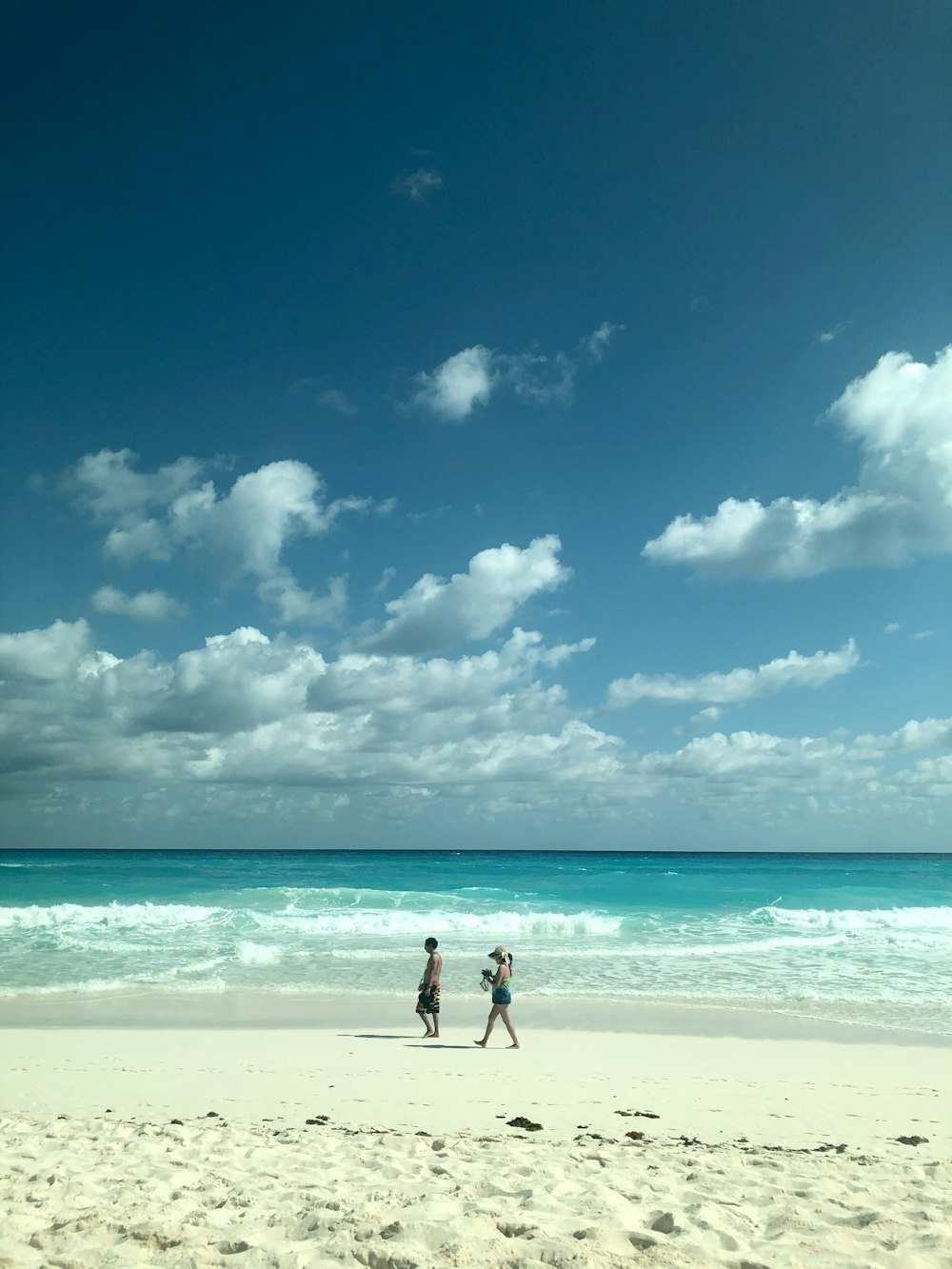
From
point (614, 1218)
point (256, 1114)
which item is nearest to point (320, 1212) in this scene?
point (614, 1218)

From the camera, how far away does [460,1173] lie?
21.0 ft

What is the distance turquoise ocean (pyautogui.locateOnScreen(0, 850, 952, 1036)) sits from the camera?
17.3m

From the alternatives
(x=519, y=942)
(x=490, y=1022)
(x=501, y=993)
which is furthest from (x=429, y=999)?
(x=519, y=942)

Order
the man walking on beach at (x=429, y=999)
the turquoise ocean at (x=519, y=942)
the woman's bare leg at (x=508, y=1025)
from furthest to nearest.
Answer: the turquoise ocean at (x=519, y=942)
the man walking on beach at (x=429, y=999)
the woman's bare leg at (x=508, y=1025)

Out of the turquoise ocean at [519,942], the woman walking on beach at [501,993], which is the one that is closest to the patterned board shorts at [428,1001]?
the woman walking on beach at [501,993]

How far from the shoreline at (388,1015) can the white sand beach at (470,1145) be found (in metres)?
0.16

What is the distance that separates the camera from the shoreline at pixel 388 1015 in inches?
531

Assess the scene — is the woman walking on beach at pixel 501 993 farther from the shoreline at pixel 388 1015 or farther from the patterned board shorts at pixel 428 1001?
the shoreline at pixel 388 1015

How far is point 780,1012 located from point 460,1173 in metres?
10.8

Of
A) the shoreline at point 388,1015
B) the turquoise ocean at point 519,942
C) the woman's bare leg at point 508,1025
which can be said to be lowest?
the turquoise ocean at point 519,942

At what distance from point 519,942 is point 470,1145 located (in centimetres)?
1852

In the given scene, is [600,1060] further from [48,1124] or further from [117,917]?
[117,917]

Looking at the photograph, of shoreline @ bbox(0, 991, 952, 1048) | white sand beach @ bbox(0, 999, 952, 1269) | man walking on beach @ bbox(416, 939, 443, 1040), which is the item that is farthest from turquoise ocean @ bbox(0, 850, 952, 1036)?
man walking on beach @ bbox(416, 939, 443, 1040)

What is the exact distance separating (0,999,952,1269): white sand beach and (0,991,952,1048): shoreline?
0.16 m
